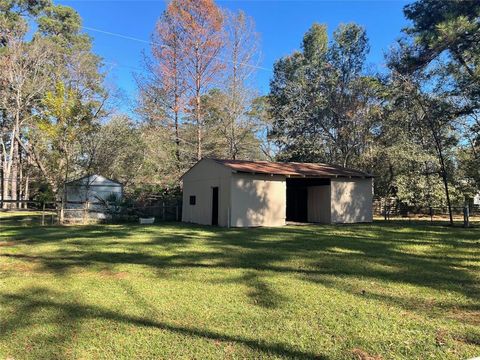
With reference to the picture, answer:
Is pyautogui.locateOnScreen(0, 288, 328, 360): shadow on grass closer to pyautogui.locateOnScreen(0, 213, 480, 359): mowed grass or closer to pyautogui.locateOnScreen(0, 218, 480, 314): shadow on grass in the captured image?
pyautogui.locateOnScreen(0, 213, 480, 359): mowed grass

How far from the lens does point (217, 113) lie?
25516 millimetres

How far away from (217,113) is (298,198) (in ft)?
28.8

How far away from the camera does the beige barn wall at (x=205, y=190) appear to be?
52.1 ft

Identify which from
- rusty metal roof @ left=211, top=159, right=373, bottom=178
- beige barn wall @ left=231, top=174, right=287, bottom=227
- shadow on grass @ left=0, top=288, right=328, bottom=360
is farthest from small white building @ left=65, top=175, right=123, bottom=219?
shadow on grass @ left=0, top=288, right=328, bottom=360

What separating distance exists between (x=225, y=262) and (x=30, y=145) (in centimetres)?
2681

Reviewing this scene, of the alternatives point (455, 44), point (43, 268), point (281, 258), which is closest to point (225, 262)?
point (281, 258)

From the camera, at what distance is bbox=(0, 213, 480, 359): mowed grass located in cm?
344

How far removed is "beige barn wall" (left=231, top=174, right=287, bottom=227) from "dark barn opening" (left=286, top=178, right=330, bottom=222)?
280 centimetres

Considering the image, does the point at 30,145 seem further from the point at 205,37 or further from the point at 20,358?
the point at 20,358

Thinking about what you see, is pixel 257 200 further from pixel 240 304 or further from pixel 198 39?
pixel 198 39

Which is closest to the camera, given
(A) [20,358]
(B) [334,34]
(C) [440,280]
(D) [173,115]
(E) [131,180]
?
(A) [20,358]

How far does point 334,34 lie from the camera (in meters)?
30.2

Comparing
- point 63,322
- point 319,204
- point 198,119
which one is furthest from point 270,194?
point 63,322

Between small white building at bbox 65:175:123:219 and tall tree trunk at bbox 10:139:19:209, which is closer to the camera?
small white building at bbox 65:175:123:219
